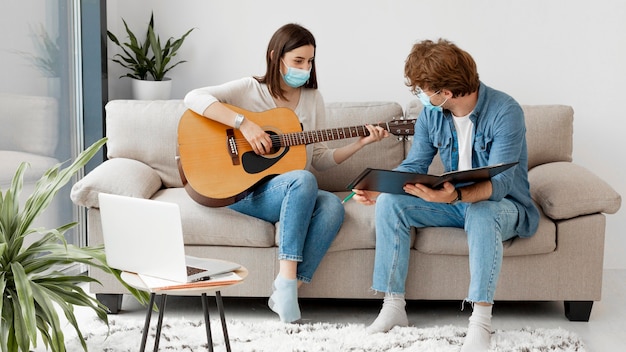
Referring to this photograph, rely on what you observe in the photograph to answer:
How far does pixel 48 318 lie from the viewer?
97.3 inches

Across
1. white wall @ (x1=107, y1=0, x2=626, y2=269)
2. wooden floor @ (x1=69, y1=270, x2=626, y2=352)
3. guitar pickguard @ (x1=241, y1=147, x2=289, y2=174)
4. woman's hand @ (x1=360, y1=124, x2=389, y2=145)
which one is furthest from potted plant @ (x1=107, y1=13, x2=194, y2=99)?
woman's hand @ (x1=360, y1=124, x2=389, y2=145)

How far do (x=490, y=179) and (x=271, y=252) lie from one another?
0.83 metres

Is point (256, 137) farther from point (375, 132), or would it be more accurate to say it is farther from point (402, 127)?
point (402, 127)

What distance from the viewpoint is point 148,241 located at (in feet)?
7.60

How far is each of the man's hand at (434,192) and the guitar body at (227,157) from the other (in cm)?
54

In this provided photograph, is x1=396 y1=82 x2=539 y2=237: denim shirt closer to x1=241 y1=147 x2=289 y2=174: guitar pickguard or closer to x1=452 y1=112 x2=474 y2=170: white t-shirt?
x1=452 y1=112 x2=474 y2=170: white t-shirt

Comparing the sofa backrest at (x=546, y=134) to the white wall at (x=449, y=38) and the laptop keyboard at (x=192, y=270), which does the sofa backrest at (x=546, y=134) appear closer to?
the white wall at (x=449, y=38)

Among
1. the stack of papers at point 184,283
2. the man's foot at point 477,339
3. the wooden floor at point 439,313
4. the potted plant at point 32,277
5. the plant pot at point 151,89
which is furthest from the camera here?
the plant pot at point 151,89

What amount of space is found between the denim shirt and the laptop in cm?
101

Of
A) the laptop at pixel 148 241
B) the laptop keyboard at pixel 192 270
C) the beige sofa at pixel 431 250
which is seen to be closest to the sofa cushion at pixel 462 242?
the beige sofa at pixel 431 250

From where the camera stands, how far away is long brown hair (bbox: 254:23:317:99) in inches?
131

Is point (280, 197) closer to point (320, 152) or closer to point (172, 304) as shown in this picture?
point (320, 152)

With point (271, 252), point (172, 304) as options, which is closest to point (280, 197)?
point (271, 252)

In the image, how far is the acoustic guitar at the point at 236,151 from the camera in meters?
3.23
